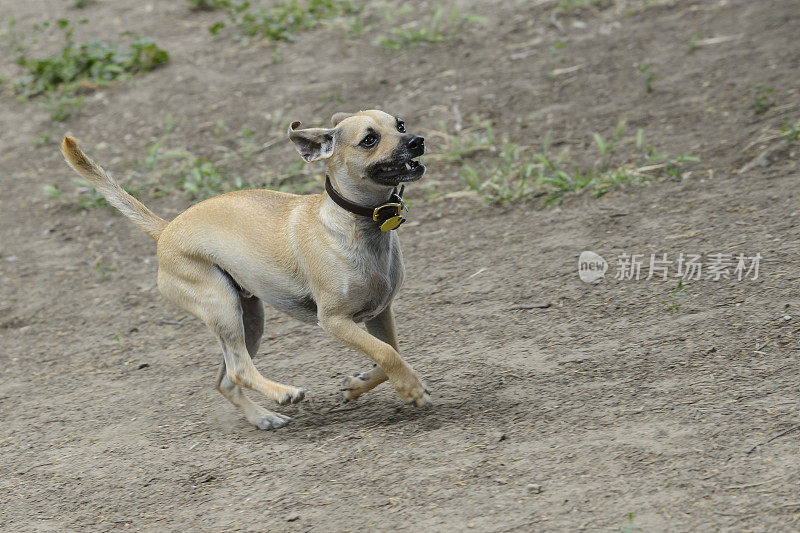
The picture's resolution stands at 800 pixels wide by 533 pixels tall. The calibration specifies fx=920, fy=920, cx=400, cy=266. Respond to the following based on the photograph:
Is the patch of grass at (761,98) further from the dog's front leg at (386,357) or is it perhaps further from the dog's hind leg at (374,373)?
the dog's front leg at (386,357)

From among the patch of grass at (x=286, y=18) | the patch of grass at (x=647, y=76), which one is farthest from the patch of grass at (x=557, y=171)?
the patch of grass at (x=286, y=18)

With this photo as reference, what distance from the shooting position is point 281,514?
138 inches

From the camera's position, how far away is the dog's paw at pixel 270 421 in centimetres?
450

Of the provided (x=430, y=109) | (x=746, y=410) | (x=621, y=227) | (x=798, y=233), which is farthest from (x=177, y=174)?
(x=746, y=410)

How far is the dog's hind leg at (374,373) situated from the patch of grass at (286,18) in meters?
6.75

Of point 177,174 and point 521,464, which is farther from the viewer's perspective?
point 177,174

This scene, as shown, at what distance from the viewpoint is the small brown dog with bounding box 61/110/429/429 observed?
411 centimetres

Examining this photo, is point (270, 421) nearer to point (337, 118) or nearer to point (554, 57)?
point (337, 118)

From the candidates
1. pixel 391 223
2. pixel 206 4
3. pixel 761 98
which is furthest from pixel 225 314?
pixel 206 4

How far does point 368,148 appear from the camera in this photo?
407 centimetres

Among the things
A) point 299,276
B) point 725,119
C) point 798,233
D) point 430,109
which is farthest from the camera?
point 430,109

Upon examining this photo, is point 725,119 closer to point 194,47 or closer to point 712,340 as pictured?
point 712,340

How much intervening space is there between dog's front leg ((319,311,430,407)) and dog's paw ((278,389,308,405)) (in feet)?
1.04

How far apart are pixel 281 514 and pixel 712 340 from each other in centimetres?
220
